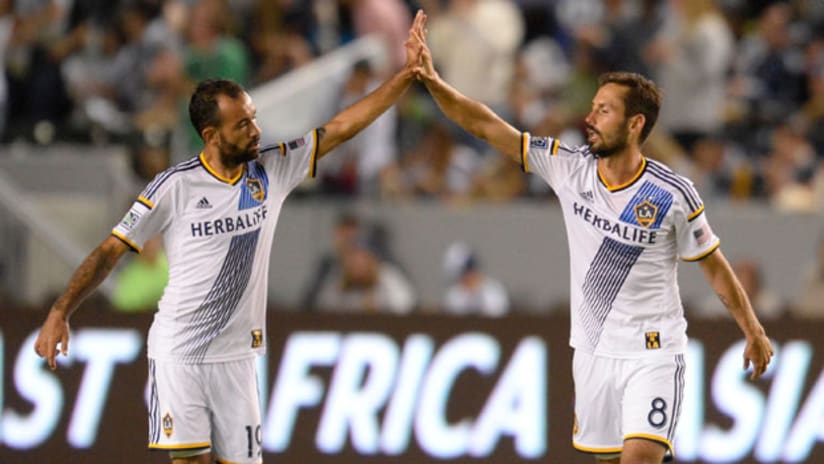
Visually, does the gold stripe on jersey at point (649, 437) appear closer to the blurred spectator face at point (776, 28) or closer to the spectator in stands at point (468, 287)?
the spectator in stands at point (468, 287)

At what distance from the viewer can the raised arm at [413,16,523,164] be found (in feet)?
28.2

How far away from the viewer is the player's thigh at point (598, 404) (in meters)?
8.30

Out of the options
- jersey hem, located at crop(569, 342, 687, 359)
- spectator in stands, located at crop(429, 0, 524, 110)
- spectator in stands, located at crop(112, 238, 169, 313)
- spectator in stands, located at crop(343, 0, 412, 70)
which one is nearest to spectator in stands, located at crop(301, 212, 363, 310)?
spectator in stands, located at crop(112, 238, 169, 313)

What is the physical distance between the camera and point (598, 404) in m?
8.34

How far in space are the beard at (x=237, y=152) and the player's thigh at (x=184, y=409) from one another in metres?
1.04

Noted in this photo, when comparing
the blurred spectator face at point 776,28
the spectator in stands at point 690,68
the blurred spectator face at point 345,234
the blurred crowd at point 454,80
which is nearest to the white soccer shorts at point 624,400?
the blurred crowd at point 454,80

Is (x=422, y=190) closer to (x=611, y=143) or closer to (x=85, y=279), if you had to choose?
(x=611, y=143)

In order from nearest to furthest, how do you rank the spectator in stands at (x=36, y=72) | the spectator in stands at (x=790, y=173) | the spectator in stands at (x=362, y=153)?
the spectator in stands at (x=790, y=173) < the spectator in stands at (x=362, y=153) < the spectator in stands at (x=36, y=72)

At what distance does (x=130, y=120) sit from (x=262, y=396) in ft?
13.3

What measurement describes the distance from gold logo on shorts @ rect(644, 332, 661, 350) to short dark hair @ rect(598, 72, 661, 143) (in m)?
0.97

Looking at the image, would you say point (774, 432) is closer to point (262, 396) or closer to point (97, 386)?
point (262, 396)

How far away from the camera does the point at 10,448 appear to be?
38.7 feet

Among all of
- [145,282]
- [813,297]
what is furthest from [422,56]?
[813,297]

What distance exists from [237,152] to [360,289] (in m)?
4.53
